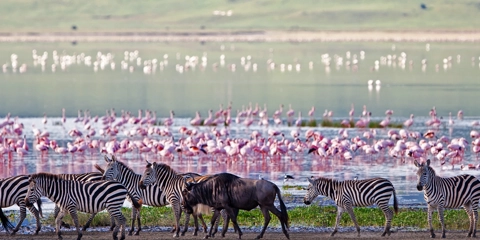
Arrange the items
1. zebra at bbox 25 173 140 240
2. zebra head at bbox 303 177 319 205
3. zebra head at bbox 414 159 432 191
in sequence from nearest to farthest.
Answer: zebra at bbox 25 173 140 240 < zebra head at bbox 414 159 432 191 < zebra head at bbox 303 177 319 205

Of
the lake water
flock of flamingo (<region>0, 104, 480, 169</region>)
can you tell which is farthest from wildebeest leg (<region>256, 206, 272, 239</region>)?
flock of flamingo (<region>0, 104, 480, 169</region>)

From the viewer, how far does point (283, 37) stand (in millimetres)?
134000

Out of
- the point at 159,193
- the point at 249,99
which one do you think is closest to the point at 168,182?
the point at 159,193

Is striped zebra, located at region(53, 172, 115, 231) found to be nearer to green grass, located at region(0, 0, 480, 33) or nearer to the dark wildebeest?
the dark wildebeest

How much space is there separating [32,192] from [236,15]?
136 meters

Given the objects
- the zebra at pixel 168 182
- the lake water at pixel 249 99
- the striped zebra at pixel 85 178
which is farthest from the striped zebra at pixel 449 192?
the striped zebra at pixel 85 178

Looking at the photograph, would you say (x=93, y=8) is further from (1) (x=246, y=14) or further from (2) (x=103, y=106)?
(2) (x=103, y=106)

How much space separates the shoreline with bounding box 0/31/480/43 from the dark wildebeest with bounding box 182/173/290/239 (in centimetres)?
11696

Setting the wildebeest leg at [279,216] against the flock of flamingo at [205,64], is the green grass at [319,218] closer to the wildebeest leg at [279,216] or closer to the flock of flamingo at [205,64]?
the wildebeest leg at [279,216]

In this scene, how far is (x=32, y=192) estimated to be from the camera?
12555 millimetres

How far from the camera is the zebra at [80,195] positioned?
41.5 ft

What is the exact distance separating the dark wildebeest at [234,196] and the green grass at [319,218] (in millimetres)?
1545

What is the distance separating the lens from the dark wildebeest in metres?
12.8

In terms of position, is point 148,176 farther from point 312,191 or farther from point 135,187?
point 312,191
